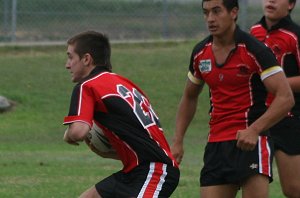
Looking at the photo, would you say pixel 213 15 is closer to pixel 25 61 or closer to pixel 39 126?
pixel 39 126

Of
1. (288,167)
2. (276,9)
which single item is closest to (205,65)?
(276,9)

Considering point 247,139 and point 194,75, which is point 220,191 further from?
point 194,75

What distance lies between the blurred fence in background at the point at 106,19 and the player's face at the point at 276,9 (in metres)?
14.1

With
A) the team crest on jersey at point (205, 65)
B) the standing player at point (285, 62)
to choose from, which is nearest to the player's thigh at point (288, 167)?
the standing player at point (285, 62)

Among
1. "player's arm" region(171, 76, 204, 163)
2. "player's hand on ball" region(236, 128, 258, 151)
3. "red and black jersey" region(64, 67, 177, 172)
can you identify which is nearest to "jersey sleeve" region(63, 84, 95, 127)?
"red and black jersey" region(64, 67, 177, 172)

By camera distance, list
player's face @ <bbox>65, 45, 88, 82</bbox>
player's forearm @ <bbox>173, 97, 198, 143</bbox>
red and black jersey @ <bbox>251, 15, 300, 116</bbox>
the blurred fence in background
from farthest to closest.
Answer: the blurred fence in background, red and black jersey @ <bbox>251, 15, 300, 116</bbox>, player's forearm @ <bbox>173, 97, 198, 143</bbox>, player's face @ <bbox>65, 45, 88, 82</bbox>

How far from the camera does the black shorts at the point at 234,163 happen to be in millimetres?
6910

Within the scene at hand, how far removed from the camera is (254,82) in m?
6.98

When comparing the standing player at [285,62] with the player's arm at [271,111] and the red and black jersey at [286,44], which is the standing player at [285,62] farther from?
the player's arm at [271,111]

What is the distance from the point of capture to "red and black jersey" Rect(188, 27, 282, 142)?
22.5ft

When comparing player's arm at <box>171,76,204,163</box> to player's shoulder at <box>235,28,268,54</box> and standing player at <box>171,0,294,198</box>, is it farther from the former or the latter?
player's shoulder at <box>235,28,268,54</box>

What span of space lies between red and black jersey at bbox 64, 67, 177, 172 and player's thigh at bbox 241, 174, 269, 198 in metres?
0.73

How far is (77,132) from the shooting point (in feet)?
20.1

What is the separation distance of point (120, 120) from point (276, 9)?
7.42 ft
